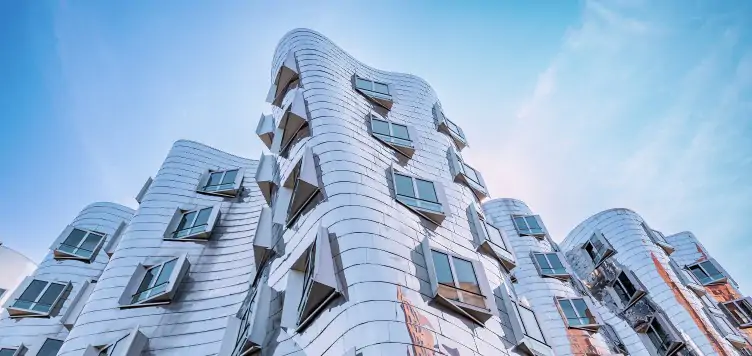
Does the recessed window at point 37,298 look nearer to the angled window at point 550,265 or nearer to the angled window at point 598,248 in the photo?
the angled window at point 550,265

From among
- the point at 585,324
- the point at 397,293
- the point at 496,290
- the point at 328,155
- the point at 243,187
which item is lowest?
the point at 397,293

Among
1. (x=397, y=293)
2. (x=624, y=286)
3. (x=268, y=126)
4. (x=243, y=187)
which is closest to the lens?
(x=397, y=293)

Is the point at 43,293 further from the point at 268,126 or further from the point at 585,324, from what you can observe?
the point at 585,324

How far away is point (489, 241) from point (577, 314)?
8.91 meters

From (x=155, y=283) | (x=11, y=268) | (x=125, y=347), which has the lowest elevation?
(x=125, y=347)

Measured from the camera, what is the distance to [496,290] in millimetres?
11039

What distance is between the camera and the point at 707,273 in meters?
26.1

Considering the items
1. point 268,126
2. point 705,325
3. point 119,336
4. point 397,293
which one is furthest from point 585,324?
point 119,336

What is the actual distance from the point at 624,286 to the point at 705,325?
3.71 meters

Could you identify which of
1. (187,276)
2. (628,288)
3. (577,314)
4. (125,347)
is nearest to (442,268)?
(125,347)

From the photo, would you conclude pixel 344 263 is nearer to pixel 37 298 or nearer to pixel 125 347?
pixel 125 347

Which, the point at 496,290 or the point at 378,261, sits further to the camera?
the point at 496,290

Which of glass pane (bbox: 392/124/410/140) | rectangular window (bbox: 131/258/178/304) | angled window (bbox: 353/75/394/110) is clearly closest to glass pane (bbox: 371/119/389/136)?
glass pane (bbox: 392/124/410/140)

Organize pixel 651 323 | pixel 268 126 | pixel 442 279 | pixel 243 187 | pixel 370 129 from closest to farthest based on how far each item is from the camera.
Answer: pixel 442 279 → pixel 370 129 → pixel 268 126 → pixel 243 187 → pixel 651 323
